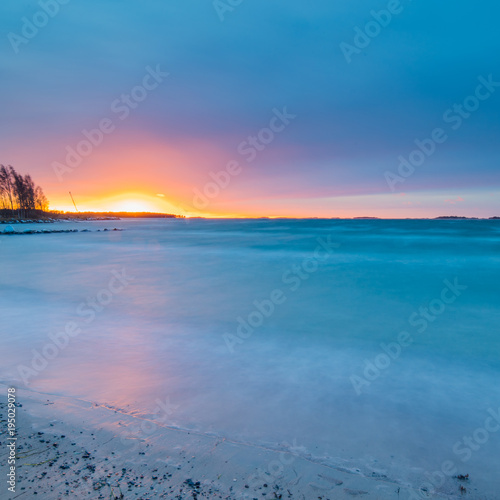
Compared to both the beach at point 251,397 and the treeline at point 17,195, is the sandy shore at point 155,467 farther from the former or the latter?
the treeline at point 17,195

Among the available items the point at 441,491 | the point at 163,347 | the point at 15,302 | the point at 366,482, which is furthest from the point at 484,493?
the point at 15,302

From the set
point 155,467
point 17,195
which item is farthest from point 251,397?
point 17,195

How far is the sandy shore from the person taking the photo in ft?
8.07

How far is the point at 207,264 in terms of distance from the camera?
19.0 m

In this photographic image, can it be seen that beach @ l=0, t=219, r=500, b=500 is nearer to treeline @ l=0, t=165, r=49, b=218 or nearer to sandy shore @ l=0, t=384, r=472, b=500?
sandy shore @ l=0, t=384, r=472, b=500

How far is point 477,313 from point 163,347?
8849mm

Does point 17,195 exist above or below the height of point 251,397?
above

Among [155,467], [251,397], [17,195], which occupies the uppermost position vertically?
[17,195]

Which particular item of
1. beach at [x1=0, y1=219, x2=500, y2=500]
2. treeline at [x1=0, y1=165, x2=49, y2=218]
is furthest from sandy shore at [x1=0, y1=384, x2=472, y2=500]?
treeline at [x1=0, y1=165, x2=49, y2=218]

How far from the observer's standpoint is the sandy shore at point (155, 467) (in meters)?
2.46

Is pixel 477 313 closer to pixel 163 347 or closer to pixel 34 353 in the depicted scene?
pixel 163 347

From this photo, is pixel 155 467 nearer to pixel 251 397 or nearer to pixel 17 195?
pixel 251 397

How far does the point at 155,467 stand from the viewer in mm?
2721

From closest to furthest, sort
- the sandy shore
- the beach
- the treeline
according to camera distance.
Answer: the sandy shore < the beach < the treeline
